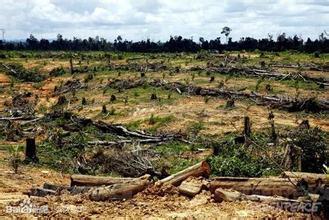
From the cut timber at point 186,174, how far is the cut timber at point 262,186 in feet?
1.65

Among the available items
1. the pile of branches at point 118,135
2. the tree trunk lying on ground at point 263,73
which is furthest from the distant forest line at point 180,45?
the pile of branches at point 118,135


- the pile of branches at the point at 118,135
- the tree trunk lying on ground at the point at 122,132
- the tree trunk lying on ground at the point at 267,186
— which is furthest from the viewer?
the tree trunk lying on ground at the point at 122,132

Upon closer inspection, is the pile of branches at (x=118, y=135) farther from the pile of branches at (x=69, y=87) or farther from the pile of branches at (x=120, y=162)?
the pile of branches at (x=69, y=87)

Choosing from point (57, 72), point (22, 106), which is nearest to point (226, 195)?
point (22, 106)

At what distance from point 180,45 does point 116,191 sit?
5583 centimetres

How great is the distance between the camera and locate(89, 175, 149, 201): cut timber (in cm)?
770

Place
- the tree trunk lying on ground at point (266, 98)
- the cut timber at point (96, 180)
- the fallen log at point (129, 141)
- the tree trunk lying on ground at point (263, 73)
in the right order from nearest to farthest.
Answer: the cut timber at point (96, 180) < the fallen log at point (129, 141) < the tree trunk lying on ground at point (266, 98) < the tree trunk lying on ground at point (263, 73)

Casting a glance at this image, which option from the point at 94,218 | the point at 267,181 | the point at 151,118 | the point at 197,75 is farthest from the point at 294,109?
the point at 94,218

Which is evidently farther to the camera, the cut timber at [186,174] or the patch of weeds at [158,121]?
the patch of weeds at [158,121]

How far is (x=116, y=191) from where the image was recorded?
7.74m

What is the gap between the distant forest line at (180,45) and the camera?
49531 mm

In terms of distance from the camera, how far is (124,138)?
14.8 meters

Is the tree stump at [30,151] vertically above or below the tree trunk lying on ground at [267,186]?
below

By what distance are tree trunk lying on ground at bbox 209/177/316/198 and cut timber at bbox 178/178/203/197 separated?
0.20m
